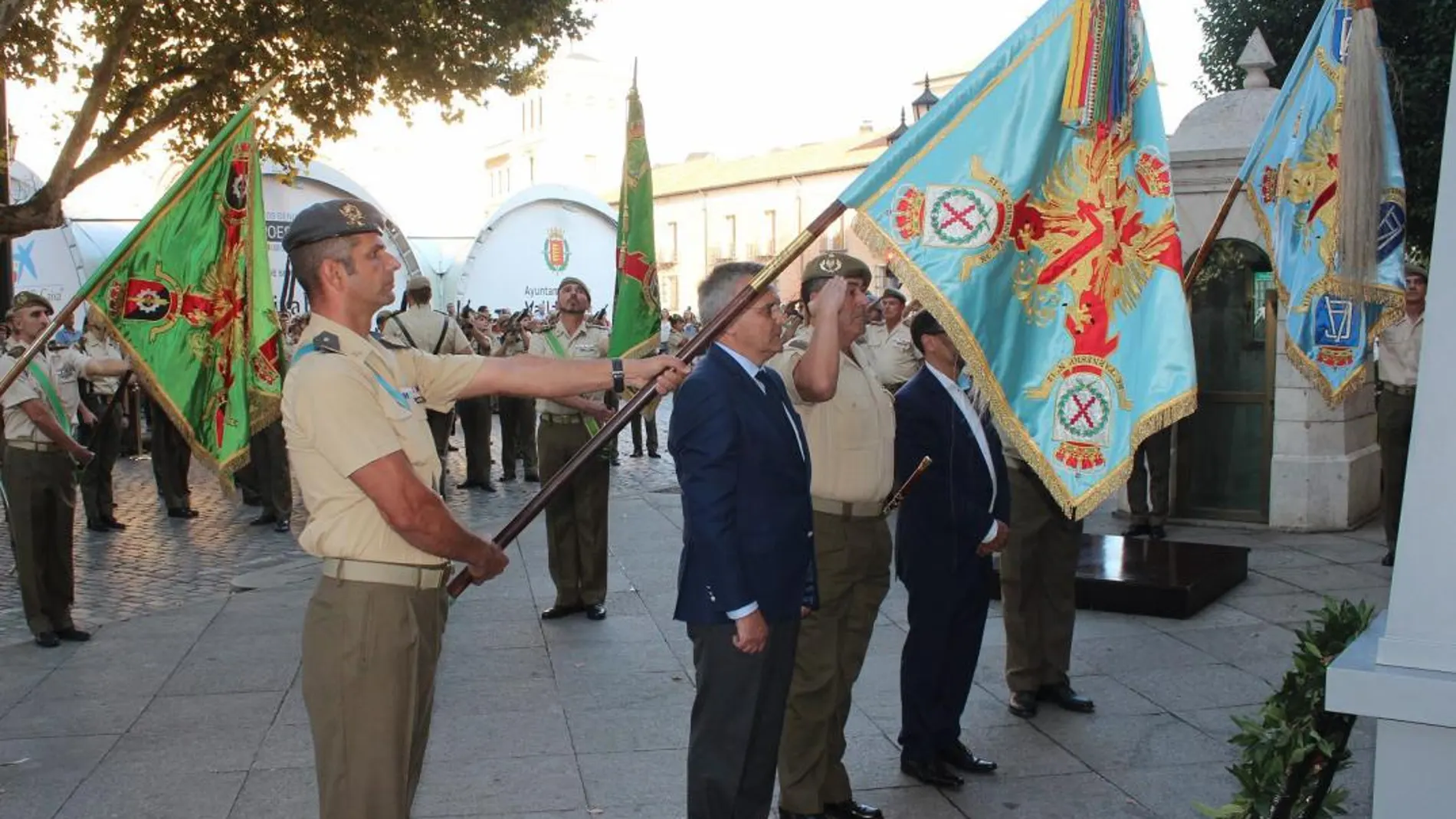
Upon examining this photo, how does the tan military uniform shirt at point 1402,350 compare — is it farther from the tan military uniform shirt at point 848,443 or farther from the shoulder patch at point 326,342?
the shoulder patch at point 326,342

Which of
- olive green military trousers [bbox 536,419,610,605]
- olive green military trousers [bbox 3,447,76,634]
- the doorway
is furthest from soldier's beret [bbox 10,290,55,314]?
the doorway

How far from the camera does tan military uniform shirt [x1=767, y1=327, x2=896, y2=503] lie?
4926 millimetres

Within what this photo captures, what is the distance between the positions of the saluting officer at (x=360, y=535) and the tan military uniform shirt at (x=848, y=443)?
162 centimetres

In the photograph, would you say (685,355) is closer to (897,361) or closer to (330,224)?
(330,224)

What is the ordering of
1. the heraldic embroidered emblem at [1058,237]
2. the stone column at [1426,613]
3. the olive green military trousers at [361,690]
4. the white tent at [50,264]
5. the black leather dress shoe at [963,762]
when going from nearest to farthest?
1. the stone column at [1426,613]
2. the olive green military trousers at [361,690]
3. the heraldic embroidered emblem at [1058,237]
4. the black leather dress shoe at [963,762]
5. the white tent at [50,264]

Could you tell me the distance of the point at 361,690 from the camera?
3.50 m

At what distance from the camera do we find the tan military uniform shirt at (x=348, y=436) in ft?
11.0

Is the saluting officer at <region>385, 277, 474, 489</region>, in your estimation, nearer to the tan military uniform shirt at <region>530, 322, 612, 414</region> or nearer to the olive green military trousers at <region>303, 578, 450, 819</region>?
the tan military uniform shirt at <region>530, 322, 612, 414</region>

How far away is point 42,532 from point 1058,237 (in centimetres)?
635

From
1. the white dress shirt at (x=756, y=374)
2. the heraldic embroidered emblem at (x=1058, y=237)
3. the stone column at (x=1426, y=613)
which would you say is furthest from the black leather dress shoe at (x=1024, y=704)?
the stone column at (x=1426, y=613)

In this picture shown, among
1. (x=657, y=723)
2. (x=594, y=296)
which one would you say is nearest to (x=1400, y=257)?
(x=657, y=723)

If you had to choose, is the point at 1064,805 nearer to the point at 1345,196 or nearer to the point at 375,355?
the point at 1345,196

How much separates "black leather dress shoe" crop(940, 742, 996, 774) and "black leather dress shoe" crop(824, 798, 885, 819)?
0.59m

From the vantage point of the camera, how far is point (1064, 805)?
505cm
